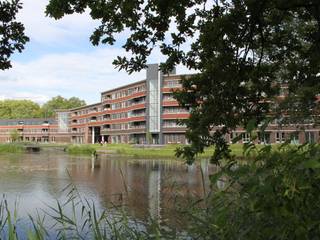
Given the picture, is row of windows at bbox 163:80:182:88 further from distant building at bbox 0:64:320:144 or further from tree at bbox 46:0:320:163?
tree at bbox 46:0:320:163

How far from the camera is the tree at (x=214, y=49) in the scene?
6.52 m

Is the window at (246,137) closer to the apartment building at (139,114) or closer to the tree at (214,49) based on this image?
the tree at (214,49)

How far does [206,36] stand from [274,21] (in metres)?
1.77

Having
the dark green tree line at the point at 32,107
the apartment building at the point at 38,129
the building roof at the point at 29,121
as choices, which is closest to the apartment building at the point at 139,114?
the apartment building at the point at 38,129

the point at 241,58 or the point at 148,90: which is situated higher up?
the point at 148,90

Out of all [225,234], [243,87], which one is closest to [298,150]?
[225,234]

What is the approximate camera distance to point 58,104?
571ft

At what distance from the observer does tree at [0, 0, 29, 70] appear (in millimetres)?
7020

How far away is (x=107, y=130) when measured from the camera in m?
110

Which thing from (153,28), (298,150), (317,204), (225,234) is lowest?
(225,234)

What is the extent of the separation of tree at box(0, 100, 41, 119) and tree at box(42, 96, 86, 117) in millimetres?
3494

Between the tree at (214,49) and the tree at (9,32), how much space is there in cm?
102

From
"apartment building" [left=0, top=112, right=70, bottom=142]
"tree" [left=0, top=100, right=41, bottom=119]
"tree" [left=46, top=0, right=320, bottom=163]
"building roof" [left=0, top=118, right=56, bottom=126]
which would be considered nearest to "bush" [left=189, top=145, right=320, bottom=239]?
"tree" [left=46, top=0, right=320, bottom=163]

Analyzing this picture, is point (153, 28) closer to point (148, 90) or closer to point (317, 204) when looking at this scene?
point (317, 204)
